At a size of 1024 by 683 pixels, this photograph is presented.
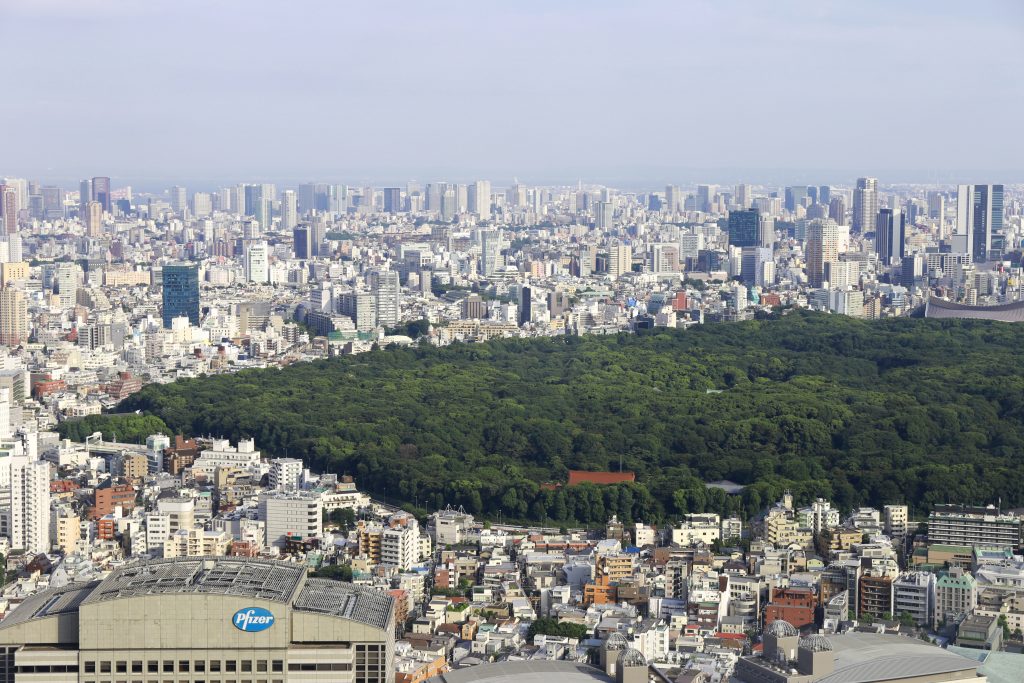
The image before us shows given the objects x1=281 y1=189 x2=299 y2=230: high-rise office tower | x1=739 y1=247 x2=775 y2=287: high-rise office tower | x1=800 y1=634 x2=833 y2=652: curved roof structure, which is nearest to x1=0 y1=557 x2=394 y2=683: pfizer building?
x1=800 y1=634 x2=833 y2=652: curved roof structure

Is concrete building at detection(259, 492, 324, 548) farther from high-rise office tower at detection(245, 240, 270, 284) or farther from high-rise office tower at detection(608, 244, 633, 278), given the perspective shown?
high-rise office tower at detection(608, 244, 633, 278)

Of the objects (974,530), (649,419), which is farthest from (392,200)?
(974,530)

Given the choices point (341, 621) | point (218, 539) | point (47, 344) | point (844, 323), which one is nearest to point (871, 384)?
point (844, 323)

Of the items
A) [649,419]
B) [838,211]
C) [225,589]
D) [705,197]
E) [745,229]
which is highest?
[705,197]

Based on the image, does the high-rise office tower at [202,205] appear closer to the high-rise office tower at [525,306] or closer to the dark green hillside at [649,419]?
the high-rise office tower at [525,306]

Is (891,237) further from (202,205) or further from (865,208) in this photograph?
(202,205)

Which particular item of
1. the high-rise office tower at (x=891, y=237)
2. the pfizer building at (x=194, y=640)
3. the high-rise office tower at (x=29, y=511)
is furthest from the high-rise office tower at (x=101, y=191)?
the pfizer building at (x=194, y=640)
